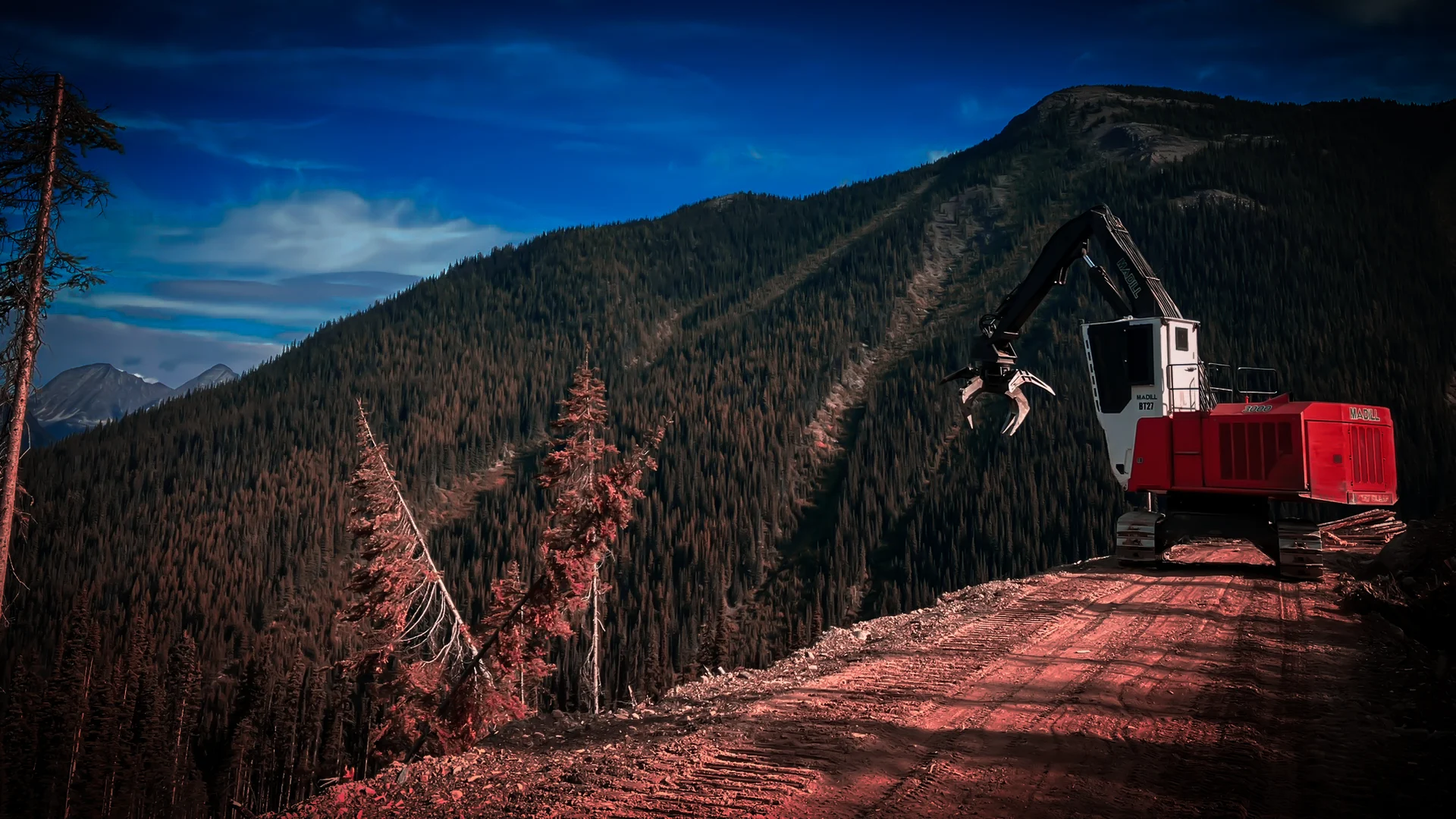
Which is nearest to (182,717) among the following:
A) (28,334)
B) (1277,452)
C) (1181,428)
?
(28,334)

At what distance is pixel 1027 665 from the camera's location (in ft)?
31.7

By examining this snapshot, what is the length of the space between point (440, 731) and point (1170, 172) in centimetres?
22634

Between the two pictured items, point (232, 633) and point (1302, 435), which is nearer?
point (1302, 435)

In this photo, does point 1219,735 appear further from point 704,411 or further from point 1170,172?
point 1170,172

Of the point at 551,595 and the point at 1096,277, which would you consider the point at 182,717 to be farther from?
the point at 1096,277

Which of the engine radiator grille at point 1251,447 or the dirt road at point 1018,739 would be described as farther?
the engine radiator grille at point 1251,447

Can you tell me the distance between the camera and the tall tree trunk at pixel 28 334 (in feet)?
40.5

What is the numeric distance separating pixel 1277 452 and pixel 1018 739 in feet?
42.4

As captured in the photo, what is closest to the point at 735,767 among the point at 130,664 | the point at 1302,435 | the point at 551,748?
the point at 551,748

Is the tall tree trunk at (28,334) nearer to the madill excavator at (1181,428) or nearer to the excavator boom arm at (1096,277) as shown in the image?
the madill excavator at (1181,428)

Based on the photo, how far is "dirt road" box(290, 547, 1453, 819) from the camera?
5676 mm

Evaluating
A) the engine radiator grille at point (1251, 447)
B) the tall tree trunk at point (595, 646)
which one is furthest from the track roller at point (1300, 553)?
the tall tree trunk at point (595, 646)

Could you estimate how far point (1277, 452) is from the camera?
15781 mm

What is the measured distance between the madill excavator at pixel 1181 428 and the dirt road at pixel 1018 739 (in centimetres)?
506
